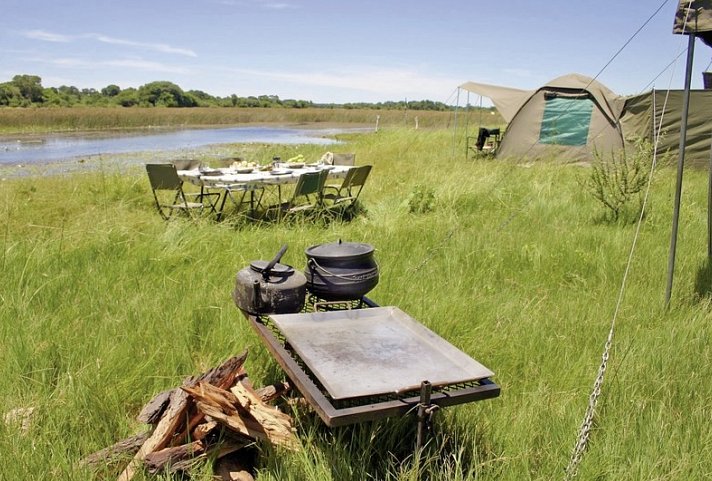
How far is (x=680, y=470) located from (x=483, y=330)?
1355 millimetres

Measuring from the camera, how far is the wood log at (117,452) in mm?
1979

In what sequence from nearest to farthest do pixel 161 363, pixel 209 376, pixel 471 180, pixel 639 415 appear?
1. pixel 209 376
2. pixel 639 415
3. pixel 161 363
4. pixel 471 180

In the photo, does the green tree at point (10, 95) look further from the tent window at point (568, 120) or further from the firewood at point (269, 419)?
the firewood at point (269, 419)

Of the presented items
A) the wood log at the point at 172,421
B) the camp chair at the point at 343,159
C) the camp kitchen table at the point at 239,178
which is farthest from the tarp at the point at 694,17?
the camp chair at the point at 343,159

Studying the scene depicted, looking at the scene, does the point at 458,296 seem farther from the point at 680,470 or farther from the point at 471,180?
the point at 471,180

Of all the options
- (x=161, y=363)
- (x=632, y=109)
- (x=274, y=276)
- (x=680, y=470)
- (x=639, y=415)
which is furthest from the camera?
(x=632, y=109)

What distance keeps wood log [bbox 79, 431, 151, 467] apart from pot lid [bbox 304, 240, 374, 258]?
1108 millimetres

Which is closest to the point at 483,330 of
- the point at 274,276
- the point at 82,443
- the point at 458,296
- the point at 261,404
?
the point at 458,296

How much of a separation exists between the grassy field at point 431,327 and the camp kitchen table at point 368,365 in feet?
0.91

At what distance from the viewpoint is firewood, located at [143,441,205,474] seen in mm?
1943

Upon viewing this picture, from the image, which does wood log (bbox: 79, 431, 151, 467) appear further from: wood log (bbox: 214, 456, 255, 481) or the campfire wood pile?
wood log (bbox: 214, 456, 255, 481)

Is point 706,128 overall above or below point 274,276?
above

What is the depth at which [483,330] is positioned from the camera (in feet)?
10.5

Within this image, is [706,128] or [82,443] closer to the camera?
[82,443]
